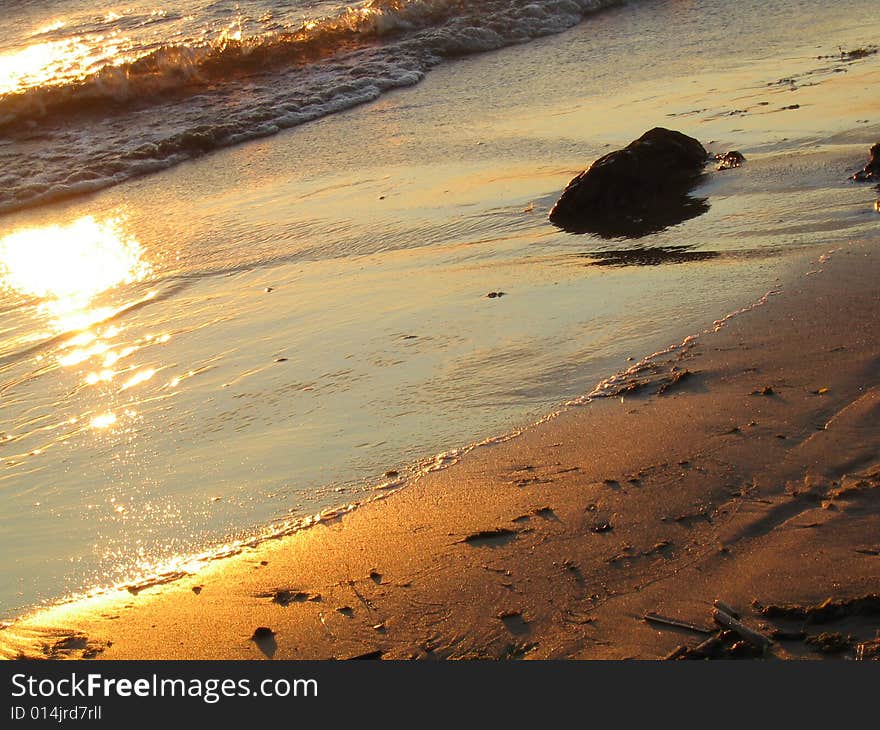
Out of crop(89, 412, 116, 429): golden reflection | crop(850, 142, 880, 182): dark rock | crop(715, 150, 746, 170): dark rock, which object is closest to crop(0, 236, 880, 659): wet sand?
crop(89, 412, 116, 429): golden reflection

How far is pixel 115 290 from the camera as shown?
625 cm

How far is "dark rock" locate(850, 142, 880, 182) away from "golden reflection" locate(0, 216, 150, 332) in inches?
163

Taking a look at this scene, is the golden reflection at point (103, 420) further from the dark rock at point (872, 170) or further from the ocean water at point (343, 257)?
the dark rock at point (872, 170)

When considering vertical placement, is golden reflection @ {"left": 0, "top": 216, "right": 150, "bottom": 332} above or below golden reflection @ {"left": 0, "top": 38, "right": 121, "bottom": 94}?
below

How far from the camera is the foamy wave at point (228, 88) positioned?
1026 centimetres

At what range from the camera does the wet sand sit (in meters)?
2.62

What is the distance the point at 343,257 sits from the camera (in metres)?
6.24

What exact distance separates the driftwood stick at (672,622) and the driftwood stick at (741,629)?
4 cm

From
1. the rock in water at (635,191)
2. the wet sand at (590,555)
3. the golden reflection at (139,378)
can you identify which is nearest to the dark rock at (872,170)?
the rock in water at (635,191)

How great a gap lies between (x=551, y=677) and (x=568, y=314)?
2547 mm

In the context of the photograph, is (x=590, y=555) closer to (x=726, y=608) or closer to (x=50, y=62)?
(x=726, y=608)

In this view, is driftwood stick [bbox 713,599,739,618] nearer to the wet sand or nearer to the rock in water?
the wet sand

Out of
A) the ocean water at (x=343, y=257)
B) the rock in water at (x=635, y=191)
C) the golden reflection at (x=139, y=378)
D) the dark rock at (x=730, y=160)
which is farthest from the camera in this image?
the dark rock at (x=730, y=160)

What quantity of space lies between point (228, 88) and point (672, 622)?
37.1 feet
